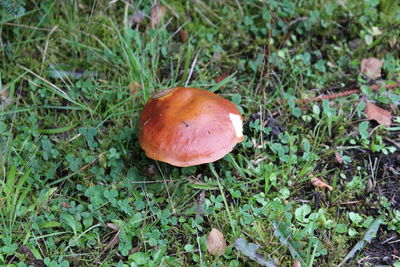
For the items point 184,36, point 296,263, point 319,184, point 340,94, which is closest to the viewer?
point 296,263

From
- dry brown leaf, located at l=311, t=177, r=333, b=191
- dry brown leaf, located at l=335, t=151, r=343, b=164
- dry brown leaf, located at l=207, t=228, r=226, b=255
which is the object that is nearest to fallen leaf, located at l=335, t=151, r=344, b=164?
dry brown leaf, located at l=335, t=151, r=343, b=164

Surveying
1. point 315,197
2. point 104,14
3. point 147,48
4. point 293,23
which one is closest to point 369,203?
point 315,197

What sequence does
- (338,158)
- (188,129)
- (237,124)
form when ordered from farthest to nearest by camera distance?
1. (338,158)
2. (237,124)
3. (188,129)

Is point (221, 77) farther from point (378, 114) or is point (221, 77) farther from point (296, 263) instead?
point (296, 263)

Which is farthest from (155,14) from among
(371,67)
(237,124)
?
(371,67)

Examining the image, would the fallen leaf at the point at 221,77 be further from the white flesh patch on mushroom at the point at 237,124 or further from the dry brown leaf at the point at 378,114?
the dry brown leaf at the point at 378,114

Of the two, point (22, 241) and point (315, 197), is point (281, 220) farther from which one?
point (22, 241)

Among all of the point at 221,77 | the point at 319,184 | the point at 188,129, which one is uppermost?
the point at 188,129
